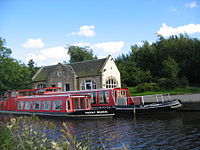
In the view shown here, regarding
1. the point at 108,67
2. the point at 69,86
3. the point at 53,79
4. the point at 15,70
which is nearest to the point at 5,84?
the point at 15,70

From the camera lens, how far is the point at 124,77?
143 ft

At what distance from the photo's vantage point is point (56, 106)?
71.8 ft

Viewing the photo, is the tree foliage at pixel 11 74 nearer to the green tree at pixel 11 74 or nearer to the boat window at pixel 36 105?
the green tree at pixel 11 74

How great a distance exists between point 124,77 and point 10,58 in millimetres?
21324

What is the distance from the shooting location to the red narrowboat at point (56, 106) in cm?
1977

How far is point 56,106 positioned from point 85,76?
13035mm

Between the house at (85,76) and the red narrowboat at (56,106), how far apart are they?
9.28 meters

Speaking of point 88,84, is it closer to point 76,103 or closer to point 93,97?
point 93,97

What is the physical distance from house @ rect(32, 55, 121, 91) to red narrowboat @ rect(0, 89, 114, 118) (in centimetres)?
928

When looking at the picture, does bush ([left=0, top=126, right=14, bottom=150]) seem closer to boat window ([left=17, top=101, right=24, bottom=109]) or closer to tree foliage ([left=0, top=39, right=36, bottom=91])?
boat window ([left=17, top=101, right=24, bottom=109])

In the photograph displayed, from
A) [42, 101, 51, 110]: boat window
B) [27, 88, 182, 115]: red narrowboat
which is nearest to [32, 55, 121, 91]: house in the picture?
[27, 88, 182, 115]: red narrowboat

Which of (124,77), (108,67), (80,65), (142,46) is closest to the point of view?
(108,67)

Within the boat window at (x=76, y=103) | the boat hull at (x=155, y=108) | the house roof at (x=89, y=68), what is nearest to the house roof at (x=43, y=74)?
the house roof at (x=89, y=68)

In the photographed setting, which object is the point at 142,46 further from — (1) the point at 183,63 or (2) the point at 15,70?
(2) the point at 15,70
